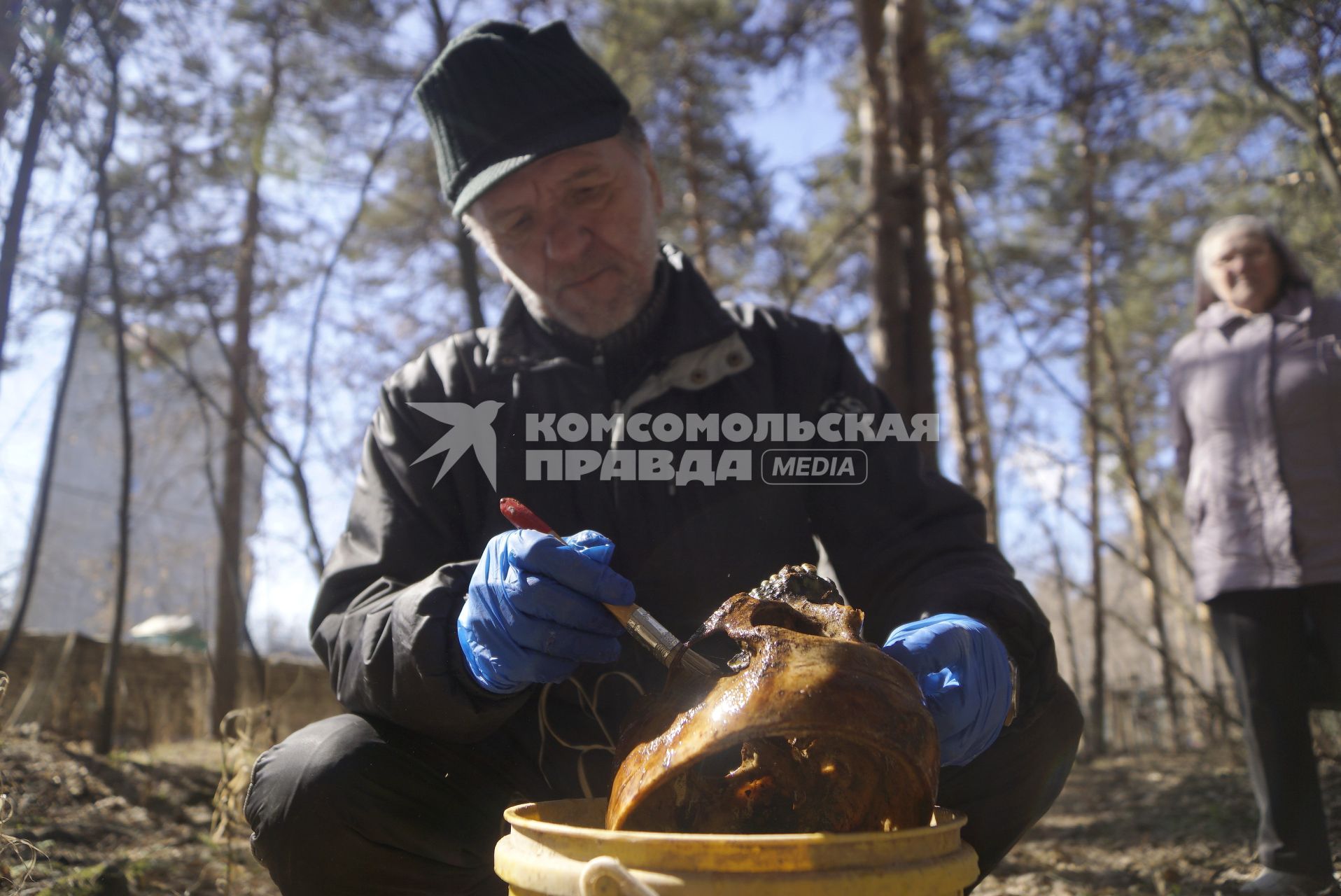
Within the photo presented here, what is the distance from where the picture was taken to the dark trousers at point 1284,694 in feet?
8.58

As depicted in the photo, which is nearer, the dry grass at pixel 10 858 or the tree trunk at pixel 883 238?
the dry grass at pixel 10 858

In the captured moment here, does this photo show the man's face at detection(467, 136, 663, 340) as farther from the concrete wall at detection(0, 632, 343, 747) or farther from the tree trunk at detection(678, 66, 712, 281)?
the tree trunk at detection(678, 66, 712, 281)

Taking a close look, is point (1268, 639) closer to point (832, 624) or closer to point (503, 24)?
point (832, 624)

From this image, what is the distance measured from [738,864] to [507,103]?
1.98m

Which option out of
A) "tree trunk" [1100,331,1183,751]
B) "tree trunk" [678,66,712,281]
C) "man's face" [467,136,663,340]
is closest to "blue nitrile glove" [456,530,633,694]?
"man's face" [467,136,663,340]

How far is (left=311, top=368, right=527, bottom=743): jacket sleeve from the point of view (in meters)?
1.56

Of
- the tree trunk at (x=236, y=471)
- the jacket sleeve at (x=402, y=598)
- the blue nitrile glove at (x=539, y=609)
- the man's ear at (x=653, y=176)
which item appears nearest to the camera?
the blue nitrile glove at (x=539, y=609)

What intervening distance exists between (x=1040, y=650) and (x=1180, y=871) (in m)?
2.06

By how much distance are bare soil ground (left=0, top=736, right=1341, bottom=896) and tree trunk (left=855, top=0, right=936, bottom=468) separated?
1761 mm

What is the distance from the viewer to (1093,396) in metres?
10.9

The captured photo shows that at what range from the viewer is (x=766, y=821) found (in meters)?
1.27

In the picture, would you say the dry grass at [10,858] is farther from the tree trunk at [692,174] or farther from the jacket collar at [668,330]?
the tree trunk at [692,174]

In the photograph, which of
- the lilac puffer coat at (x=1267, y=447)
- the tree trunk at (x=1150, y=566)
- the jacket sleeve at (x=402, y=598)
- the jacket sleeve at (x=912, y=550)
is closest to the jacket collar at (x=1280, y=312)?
the lilac puffer coat at (x=1267, y=447)

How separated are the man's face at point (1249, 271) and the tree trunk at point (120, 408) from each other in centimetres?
424
